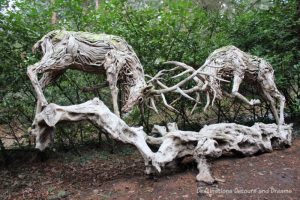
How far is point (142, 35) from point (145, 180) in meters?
3.56

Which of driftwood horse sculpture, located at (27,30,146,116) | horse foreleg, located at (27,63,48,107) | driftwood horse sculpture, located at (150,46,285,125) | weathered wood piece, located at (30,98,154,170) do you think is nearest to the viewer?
weathered wood piece, located at (30,98,154,170)

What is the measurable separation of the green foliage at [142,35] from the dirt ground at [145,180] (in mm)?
1289

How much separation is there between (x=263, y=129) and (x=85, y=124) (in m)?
4.21

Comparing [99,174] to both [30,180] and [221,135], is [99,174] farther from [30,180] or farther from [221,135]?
[221,135]

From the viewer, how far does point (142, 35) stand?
6.61 m

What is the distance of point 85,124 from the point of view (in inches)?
284

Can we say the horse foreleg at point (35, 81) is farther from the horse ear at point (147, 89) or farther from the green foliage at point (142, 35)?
the horse ear at point (147, 89)

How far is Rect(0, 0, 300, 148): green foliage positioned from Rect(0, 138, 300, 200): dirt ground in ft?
4.23

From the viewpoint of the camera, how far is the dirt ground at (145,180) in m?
3.85

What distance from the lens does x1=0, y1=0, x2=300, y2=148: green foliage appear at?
5750 millimetres

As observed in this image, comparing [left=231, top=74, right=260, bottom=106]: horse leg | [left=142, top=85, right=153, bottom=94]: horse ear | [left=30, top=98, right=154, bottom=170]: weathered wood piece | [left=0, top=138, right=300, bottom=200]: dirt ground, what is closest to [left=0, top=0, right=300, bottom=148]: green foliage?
[left=0, top=138, right=300, bottom=200]: dirt ground

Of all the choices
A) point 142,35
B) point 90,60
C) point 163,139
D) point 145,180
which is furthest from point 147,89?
point 142,35

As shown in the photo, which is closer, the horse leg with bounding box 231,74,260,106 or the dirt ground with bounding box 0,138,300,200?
the dirt ground with bounding box 0,138,300,200

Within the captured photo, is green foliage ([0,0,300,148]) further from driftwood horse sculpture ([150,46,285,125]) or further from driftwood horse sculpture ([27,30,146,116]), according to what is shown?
driftwood horse sculpture ([27,30,146,116])
